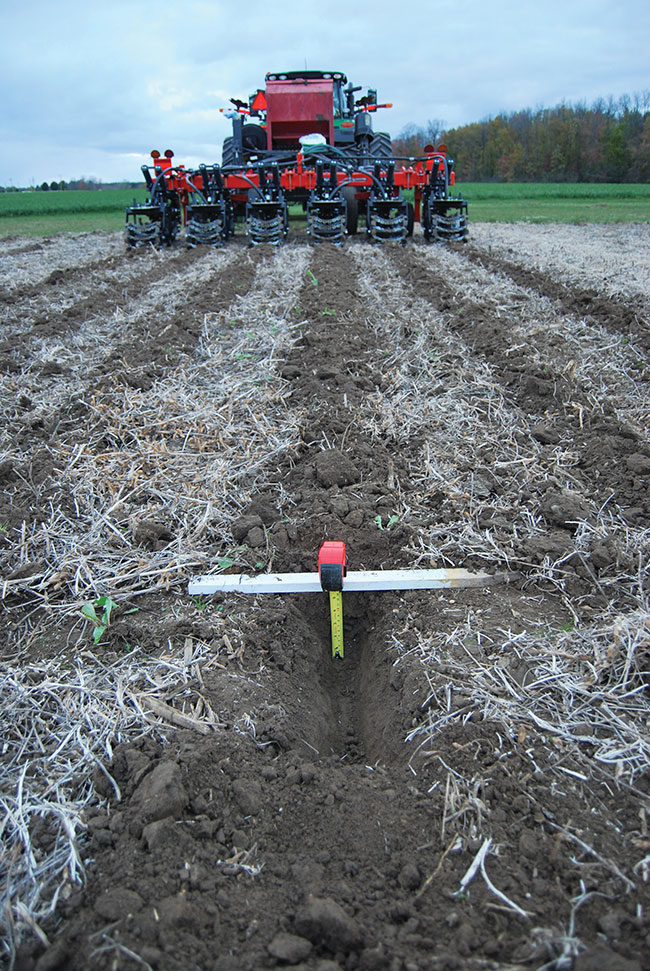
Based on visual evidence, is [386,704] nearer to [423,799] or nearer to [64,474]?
[423,799]

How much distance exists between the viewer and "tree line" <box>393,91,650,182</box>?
52750 mm

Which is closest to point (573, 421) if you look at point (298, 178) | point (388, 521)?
point (388, 521)

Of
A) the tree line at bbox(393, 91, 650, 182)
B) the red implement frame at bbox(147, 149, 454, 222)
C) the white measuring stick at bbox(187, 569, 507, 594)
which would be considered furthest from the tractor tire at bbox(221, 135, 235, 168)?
the tree line at bbox(393, 91, 650, 182)

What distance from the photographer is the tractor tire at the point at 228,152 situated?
53.7ft

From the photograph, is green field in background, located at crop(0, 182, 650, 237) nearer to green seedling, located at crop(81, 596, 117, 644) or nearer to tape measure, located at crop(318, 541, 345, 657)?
tape measure, located at crop(318, 541, 345, 657)

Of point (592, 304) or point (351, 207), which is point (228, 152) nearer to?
point (351, 207)

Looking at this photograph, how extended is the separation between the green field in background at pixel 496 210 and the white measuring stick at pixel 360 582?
21.0 m

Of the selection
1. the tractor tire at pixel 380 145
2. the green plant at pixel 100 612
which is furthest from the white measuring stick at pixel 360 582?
the tractor tire at pixel 380 145

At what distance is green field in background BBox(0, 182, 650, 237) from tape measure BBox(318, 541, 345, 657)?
21245mm

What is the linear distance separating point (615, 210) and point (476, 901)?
96.8ft

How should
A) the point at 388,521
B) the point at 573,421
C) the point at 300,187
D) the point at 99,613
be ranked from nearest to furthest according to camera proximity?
the point at 99,613 < the point at 388,521 < the point at 573,421 < the point at 300,187

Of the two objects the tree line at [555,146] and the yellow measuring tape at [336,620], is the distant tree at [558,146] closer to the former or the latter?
the tree line at [555,146]

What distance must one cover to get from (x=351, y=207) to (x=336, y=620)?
45.2 feet

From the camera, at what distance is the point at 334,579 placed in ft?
8.66
